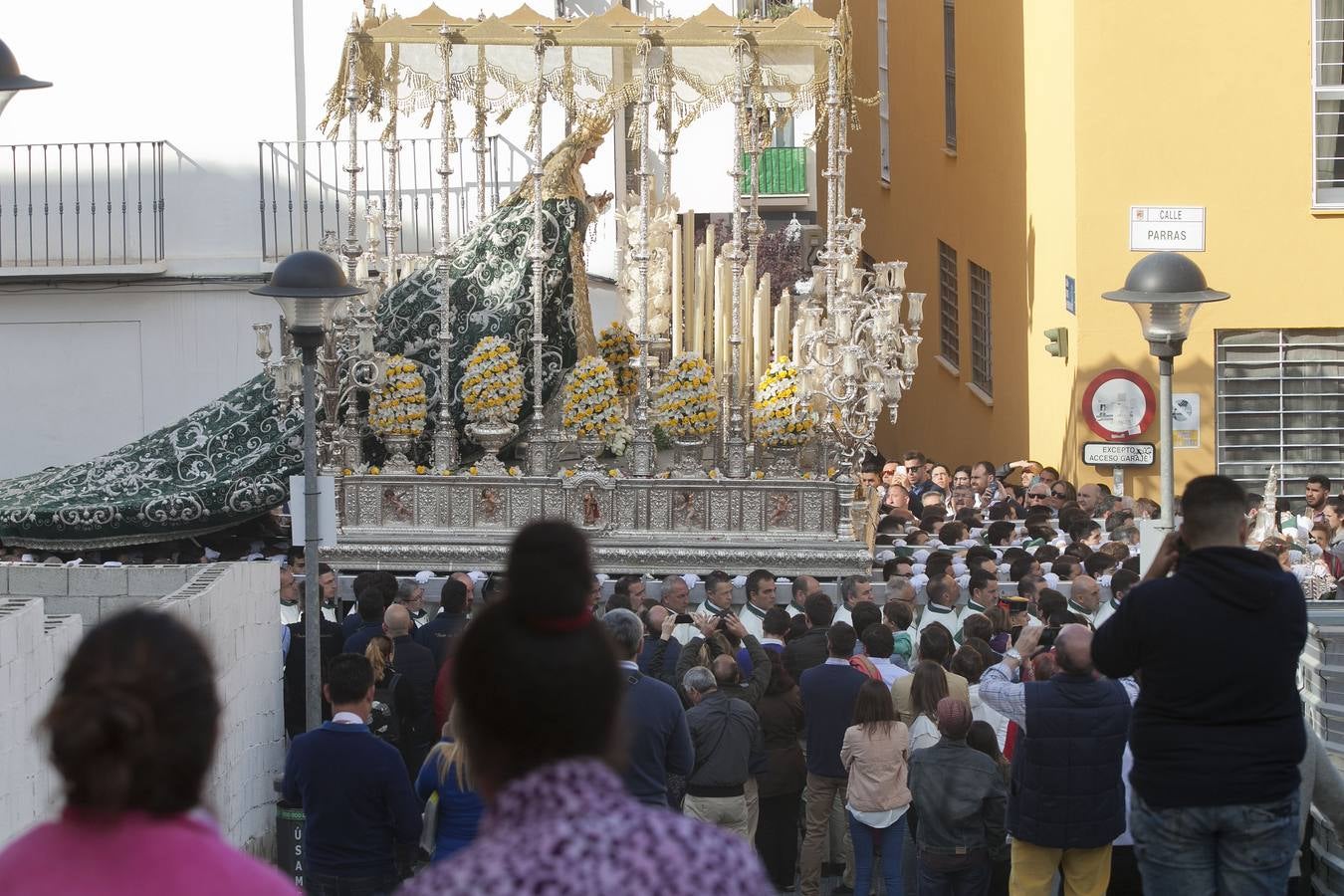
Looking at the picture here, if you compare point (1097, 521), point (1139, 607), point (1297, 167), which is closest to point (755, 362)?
point (1097, 521)

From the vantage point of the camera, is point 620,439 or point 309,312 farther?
point 620,439

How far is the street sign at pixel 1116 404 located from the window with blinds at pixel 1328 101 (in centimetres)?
198

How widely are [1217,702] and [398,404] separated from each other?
8.56 m

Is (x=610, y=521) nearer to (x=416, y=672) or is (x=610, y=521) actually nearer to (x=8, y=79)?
(x=416, y=672)

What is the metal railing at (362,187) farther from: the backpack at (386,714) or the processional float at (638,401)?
the backpack at (386,714)

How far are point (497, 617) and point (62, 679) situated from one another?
58cm

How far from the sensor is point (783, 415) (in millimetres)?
12484

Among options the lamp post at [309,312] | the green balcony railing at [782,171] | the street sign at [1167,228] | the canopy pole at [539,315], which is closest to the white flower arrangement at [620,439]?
the canopy pole at [539,315]

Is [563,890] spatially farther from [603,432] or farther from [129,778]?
[603,432]

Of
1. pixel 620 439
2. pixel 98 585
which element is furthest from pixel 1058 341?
pixel 98 585

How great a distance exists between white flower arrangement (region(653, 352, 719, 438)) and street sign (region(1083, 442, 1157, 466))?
155 inches

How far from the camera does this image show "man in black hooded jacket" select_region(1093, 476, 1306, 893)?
468cm

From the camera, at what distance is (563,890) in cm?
255

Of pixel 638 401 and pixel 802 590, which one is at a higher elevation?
pixel 638 401
